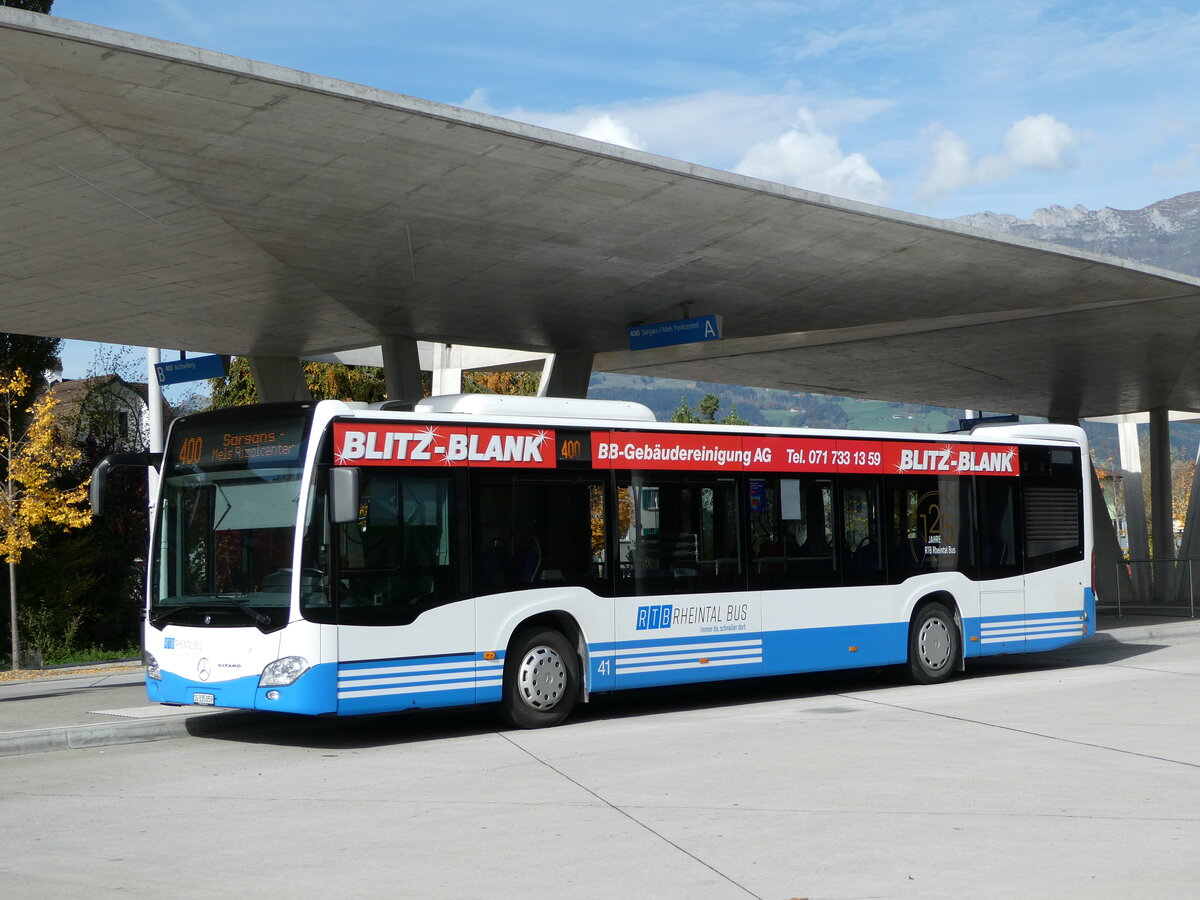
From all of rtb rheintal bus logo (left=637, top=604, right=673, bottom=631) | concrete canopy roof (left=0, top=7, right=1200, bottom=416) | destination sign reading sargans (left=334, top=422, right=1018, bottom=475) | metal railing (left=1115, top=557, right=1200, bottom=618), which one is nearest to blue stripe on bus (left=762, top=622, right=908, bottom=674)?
rtb rheintal bus logo (left=637, top=604, right=673, bottom=631)

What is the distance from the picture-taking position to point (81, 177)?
13195mm

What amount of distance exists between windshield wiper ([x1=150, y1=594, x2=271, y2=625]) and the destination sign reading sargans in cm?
142

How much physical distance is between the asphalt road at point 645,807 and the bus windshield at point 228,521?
126cm

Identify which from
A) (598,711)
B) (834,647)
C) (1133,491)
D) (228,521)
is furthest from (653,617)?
(1133,491)

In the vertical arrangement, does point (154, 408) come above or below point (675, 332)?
below

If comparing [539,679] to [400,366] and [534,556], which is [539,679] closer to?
[534,556]

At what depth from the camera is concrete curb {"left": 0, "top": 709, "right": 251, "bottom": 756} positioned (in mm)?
11891

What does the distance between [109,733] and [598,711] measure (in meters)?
4.87

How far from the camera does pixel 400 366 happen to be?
22.6 m

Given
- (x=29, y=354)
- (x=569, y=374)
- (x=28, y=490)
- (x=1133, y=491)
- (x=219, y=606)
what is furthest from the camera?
(x=1133, y=491)

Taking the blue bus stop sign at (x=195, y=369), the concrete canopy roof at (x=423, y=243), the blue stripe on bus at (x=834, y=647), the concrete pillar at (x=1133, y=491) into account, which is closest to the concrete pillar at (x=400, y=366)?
the concrete canopy roof at (x=423, y=243)

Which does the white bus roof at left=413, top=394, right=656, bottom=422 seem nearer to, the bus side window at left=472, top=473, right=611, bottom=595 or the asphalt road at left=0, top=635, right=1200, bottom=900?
the bus side window at left=472, top=473, right=611, bottom=595

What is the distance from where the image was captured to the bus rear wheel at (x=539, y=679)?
12.5 metres

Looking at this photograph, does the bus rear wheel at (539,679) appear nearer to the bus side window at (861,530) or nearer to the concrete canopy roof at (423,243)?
the bus side window at (861,530)
